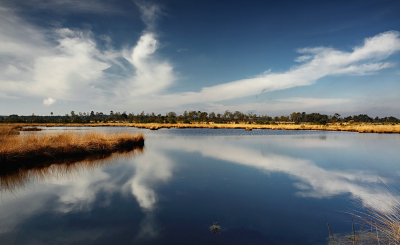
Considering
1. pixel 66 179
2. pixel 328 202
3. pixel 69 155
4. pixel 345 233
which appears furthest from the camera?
pixel 69 155

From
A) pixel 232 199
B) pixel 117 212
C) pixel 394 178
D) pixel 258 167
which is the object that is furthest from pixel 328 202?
pixel 117 212

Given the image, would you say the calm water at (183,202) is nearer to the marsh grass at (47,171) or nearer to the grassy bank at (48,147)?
the marsh grass at (47,171)

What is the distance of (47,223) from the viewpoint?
13.3 feet

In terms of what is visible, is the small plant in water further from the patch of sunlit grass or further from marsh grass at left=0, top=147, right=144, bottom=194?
the patch of sunlit grass

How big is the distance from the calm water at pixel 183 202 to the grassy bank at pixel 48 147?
1.52 m

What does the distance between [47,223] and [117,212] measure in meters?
1.38

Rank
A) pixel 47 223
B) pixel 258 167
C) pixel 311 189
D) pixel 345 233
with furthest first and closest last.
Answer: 1. pixel 258 167
2. pixel 311 189
3. pixel 47 223
4. pixel 345 233

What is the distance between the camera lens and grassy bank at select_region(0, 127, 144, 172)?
27.1 ft

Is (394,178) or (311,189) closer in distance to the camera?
→ (311,189)

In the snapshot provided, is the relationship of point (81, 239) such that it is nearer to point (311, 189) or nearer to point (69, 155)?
point (311, 189)

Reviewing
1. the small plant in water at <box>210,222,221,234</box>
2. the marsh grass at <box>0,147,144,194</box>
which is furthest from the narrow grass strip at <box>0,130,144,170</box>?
the small plant in water at <box>210,222,221,234</box>

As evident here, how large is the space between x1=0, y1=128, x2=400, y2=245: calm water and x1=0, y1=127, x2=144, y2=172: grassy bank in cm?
152

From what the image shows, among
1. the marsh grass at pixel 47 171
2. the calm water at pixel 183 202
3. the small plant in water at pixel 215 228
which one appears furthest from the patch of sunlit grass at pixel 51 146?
the small plant in water at pixel 215 228

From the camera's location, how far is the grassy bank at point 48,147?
27.1 feet
